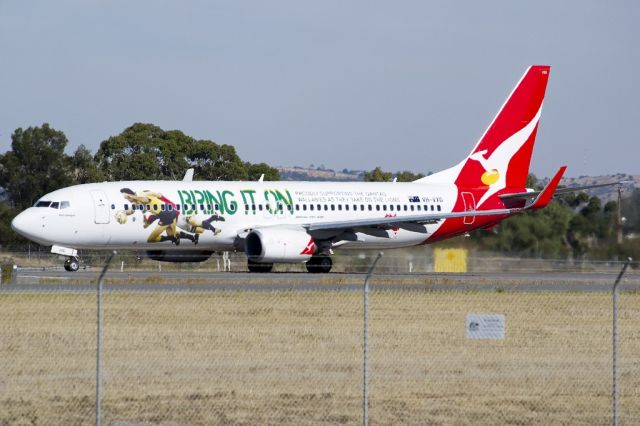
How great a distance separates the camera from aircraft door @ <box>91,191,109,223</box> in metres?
38.5

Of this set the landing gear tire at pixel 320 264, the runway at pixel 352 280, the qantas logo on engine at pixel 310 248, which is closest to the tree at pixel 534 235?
the runway at pixel 352 280

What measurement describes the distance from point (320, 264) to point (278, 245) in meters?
2.75

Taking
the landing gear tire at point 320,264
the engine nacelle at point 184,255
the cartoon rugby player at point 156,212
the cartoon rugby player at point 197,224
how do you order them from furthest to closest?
the landing gear tire at point 320,264 → the engine nacelle at point 184,255 → the cartoon rugby player at point 197,224 → the cartoon rugby player at point 156,212

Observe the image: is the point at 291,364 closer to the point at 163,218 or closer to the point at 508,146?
the point at 163,218

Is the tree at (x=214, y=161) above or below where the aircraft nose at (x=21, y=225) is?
above

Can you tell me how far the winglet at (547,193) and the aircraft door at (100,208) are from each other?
14.4 meters

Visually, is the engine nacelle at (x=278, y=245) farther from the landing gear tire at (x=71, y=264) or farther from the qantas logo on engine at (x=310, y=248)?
the landing gear tire at (x=71, y=264)

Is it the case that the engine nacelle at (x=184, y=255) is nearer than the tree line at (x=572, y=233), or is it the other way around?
the tree line at (x=572, y=233)

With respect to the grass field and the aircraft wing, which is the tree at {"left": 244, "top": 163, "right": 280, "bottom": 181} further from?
the grass field

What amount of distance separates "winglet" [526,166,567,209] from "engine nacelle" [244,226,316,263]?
7905 mm

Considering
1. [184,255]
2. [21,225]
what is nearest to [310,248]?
[184,255]

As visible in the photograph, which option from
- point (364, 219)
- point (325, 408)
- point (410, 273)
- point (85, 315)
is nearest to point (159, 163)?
point (364, 219)

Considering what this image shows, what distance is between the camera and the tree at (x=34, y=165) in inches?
2972

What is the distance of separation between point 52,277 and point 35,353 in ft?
51.3
